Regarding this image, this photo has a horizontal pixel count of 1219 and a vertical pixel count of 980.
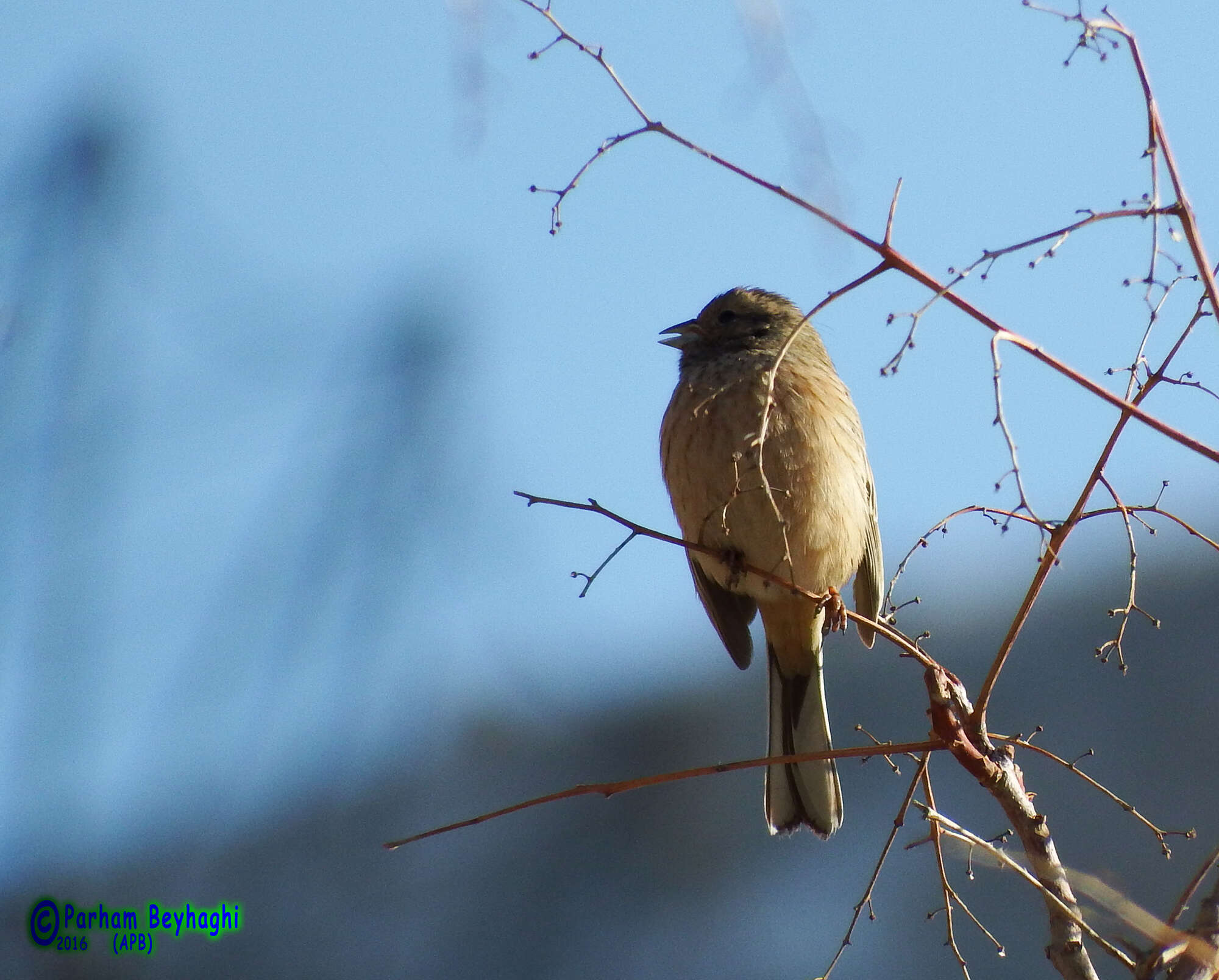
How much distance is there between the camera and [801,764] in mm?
5008

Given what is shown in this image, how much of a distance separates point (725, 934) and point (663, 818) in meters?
1.07

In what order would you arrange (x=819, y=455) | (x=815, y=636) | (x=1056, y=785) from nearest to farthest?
1. (x=819, y=455)
2. (x=815, y=636)
3. (x=1056, y=785)

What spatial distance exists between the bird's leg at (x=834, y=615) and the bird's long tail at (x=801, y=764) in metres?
0.51

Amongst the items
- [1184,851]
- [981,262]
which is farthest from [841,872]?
[981,262]

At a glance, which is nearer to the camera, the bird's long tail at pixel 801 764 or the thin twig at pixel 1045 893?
the thin twig at pixel 1045 893

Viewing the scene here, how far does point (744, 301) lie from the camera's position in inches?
236

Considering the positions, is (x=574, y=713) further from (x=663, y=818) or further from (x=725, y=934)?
(x=725, y=934)

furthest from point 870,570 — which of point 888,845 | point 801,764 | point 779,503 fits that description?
point 888,845

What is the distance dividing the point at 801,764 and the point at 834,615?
61cm

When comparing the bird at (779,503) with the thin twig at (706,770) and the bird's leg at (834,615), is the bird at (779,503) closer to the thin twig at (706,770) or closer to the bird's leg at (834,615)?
the bird's leg at (834,615)

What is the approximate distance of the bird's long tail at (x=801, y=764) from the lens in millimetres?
5051

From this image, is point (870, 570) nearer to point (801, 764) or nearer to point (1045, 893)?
point (801, 764)

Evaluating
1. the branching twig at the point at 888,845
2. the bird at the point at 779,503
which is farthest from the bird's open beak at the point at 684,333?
the branching twig at the point at 888,845

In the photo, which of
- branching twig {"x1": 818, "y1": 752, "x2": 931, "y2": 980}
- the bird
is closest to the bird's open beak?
the bird
